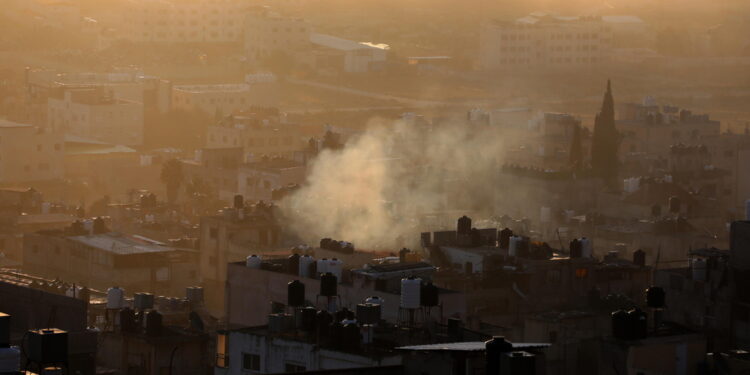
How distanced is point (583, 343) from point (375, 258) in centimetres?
960

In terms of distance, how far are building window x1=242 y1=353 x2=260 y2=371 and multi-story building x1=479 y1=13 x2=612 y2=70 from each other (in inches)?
3508

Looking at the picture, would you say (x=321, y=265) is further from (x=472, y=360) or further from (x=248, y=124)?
(x=248, y=124)

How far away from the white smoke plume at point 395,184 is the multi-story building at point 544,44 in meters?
40.0

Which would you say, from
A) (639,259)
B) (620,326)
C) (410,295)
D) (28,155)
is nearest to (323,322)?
(410,295)

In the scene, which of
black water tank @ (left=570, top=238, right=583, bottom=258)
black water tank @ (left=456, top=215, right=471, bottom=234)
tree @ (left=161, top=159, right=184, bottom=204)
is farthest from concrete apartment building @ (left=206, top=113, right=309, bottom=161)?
black water tank @ (left=570, top=238, right=583, bottom=258)

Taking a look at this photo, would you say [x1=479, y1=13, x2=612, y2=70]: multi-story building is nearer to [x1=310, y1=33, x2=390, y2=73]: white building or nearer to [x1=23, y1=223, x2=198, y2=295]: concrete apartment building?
[x1=310, y1=33, x2=390, y2=73]: white building

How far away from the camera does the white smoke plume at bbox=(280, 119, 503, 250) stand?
143 ft

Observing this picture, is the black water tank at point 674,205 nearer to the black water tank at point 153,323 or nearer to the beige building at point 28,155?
the black water tank at point 153,323

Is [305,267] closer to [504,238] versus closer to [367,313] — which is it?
[504,238]

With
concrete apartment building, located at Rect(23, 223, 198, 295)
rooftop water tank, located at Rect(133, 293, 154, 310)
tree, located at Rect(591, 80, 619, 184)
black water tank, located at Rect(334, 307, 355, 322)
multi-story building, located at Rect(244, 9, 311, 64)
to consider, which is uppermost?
multi-story building, located at Rect(244, 9, 311, 64)

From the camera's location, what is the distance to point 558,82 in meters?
109

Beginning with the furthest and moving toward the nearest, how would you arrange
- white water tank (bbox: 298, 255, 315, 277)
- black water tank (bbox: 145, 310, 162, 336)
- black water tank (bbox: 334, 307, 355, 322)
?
white water tank (bbox: 298, 255, 315, 277) < black water tank (bbox: 145, 310, 162, 336) < black water tank (bbox: 334, 307, 355, 322)

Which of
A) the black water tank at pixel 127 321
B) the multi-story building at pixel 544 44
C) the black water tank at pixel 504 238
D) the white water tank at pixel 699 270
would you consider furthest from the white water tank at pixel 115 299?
the multi-story building at pixel 544 44

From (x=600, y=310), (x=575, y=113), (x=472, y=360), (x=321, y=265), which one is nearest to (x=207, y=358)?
(x=321, y=265)
